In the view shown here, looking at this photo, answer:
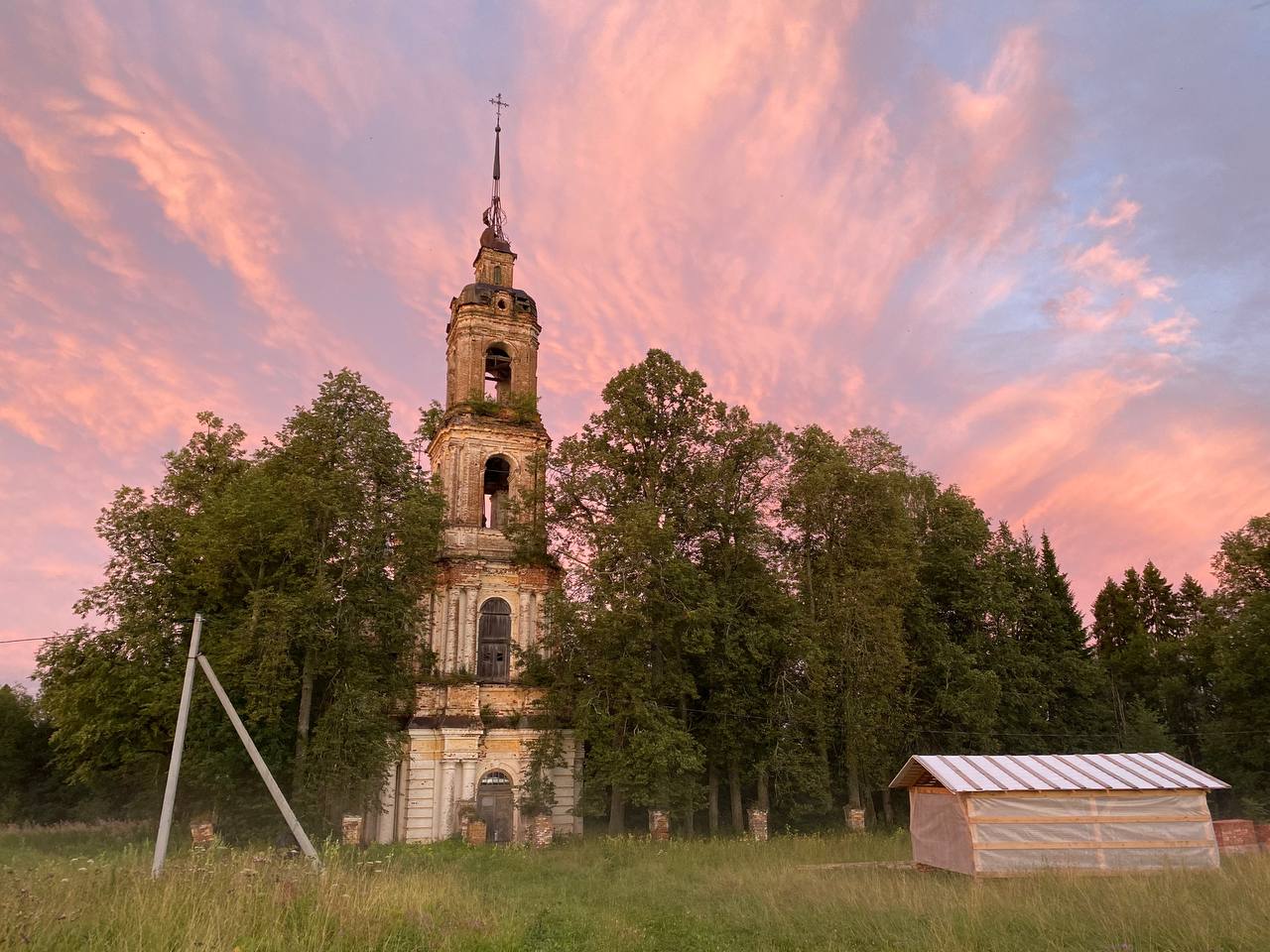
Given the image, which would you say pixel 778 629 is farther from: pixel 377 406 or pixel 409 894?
pixel 409 894

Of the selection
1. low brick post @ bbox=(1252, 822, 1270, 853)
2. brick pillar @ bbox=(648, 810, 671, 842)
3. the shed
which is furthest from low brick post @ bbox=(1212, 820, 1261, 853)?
brick pillar @ bbox=(648, 810, 671, 842)

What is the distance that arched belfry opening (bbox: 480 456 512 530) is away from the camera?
3141 centimetres

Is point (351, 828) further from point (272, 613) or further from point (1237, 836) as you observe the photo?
point (1237, 836)

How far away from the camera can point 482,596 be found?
2962cm

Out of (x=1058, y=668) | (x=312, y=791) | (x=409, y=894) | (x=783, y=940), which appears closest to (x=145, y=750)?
(x=312, y=791)

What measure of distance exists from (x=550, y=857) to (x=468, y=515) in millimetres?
13072

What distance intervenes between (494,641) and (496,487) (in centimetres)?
652

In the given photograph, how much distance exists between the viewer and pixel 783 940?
1100cm

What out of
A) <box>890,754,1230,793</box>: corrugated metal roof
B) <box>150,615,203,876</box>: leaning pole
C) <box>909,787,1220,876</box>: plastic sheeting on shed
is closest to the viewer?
<box>150,615,203,876</box>: leaning pole

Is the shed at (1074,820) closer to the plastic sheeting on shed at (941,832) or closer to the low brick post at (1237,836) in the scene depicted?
the plastic sheeting on shed at (941,832)

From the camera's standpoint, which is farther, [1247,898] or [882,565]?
[882,565]

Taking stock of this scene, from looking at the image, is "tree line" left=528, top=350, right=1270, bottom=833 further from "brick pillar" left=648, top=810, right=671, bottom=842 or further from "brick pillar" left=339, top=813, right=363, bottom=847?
"brick pillar" left=339, top=813, right=363, bottom=847

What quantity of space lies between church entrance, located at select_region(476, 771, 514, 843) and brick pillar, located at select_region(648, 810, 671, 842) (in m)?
5.06

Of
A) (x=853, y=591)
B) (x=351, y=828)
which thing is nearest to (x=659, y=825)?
(x=351, y=828)
